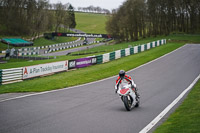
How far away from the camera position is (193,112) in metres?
9.92

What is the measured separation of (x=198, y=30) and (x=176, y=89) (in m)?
63.5

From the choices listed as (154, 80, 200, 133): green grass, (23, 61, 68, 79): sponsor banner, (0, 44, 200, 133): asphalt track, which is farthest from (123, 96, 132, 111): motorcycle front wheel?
(23, 61, 68, 79): sponsor banner

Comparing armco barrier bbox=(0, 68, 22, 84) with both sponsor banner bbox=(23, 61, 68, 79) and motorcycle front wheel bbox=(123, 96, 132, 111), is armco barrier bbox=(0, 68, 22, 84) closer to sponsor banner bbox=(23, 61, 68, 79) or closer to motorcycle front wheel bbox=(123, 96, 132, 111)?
sponsor banner bbox=(23, 61, 68, 79)

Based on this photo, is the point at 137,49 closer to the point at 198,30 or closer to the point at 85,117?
the point at 85,117

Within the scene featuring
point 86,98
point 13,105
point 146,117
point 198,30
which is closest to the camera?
point 146,117

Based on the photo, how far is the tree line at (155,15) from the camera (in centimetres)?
7362

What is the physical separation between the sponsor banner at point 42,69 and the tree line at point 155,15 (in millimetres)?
50411

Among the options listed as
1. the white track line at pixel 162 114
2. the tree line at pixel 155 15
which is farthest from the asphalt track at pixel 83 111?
the tree line at pixel 155 15

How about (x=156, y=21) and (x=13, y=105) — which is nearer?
(x=13, y=105)

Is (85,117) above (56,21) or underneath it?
underneath

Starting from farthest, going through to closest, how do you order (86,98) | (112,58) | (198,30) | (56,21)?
(56,21) < (198,30) < (112,58) < (86,98)

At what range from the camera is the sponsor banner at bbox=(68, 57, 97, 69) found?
92.8 ft

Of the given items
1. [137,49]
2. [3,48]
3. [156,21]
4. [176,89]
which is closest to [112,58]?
[137,49]

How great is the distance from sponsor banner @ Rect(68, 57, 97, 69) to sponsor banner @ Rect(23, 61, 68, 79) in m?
1.06
